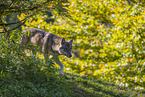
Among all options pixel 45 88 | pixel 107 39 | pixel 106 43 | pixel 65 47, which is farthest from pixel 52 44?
pixel 107 39

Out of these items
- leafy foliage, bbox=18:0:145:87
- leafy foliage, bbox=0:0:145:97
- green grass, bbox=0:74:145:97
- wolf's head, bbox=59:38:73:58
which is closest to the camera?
green grass, bbox=0:74:145:97

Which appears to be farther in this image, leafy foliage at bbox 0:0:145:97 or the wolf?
leafy foliage at bbox 0:0:145:97

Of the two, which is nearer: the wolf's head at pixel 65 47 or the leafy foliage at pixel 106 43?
the wolf's head at pixel 65 47

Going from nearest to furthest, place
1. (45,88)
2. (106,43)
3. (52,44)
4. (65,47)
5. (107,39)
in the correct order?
1. (45,88)
2. (65,47)
3. (52,44)
4. (106,43)
5. (107,39)

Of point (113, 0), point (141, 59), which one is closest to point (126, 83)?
point (141, 59)

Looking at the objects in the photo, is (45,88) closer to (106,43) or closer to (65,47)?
(65,47)

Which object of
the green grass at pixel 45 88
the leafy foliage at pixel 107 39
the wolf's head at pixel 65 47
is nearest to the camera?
the green grass at pixel 45 88

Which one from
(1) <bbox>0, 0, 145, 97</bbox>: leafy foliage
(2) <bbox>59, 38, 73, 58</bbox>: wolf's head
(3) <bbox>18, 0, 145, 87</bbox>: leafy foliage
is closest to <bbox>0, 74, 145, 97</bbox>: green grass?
(1) <bbox>0, 0, 145, 97</bbox>: leafy foliage

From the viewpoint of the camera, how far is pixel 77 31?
1384cm

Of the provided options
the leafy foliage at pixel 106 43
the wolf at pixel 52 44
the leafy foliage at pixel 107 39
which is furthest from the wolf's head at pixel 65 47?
the leafy foliage at pixel 107 39

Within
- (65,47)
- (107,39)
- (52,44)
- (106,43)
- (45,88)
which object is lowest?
(45,88)

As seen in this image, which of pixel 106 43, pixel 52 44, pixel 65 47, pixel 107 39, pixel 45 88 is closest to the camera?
pixel 45 88

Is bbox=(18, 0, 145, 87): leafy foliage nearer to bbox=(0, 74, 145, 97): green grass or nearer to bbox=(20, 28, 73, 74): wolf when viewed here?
bbox=(0, 74, 145, 97): green grass

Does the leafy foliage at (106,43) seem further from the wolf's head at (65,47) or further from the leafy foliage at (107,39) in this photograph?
the wolf's head at (65,47)
